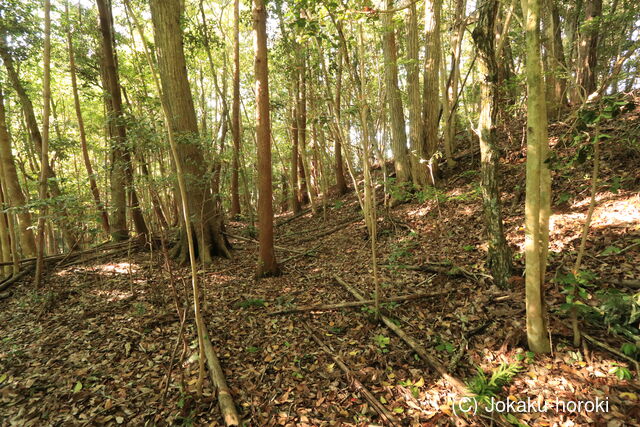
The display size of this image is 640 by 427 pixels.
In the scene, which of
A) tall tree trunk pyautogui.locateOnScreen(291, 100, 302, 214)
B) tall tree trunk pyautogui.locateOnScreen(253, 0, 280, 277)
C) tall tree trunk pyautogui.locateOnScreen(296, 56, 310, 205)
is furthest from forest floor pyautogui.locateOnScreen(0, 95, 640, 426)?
tall tree trunk pyautogui.locateOnScreen(291, 100, 302, 214)

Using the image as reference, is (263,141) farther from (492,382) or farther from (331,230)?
(492,382)

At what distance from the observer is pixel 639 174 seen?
4.81 meters

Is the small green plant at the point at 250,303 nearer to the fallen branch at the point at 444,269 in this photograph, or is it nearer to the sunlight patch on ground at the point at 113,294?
the sunlight patch on ground at the point at 113,294

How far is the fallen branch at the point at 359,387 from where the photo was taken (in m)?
2.84

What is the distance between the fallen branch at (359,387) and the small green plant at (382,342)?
1.77ft

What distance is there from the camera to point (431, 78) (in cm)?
805

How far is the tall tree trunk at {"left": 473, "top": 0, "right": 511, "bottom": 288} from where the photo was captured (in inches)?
148

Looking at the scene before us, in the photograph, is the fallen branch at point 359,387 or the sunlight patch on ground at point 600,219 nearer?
the fallen branch at point 359,387

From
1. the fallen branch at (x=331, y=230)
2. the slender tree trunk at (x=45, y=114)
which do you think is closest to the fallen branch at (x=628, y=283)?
the fallen branch at (x=331, y=230)

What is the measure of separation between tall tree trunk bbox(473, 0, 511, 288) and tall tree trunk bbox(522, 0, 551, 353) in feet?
3.30

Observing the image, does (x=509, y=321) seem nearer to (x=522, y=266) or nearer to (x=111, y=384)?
(x=522, y=266)

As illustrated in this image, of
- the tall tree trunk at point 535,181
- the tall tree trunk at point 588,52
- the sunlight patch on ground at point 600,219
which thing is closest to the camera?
the tall tree trunk at point 535,181

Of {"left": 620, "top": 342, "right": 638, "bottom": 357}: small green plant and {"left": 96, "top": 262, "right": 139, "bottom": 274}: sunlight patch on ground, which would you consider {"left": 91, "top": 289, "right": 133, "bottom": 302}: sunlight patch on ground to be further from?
{"left": 620, "top": 342, "right": 638, "bottom": 357}: small green plant

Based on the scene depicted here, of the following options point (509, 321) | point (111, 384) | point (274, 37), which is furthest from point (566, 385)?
point (274, 37)
